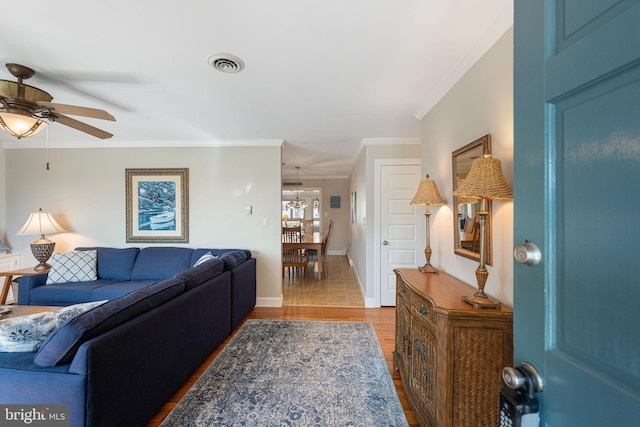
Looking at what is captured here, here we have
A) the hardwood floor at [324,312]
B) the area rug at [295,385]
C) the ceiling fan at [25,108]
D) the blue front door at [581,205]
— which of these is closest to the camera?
the blue front door at [581,205]

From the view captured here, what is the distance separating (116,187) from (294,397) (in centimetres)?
392

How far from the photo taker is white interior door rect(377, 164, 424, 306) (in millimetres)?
3723

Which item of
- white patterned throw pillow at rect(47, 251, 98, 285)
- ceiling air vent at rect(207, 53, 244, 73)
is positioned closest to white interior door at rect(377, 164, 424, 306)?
ceiling air vent at rect(207, 53, 244, 73)

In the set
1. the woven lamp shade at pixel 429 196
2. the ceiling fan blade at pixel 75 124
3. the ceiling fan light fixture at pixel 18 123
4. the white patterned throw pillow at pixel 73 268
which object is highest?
the ceiling fan blade at pixel 75 124

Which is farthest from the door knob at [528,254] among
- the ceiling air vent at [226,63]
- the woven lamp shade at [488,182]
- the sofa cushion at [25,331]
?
the sofa cushion at [25,331]

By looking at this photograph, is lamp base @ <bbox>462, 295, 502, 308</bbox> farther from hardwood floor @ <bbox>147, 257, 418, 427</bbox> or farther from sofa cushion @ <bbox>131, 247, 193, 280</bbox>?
sofa cushion @ <bbox>131, 247, 193, 280</bbox>

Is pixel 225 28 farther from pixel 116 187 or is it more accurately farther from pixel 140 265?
pixel 116 187

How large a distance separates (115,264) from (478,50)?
4.50m

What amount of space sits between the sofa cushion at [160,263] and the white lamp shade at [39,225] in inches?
48.4

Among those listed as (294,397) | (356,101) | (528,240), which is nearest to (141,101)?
(356,101)

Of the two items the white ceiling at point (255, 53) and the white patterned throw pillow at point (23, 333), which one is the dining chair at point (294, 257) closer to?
the white ceiling at point (255, 53)

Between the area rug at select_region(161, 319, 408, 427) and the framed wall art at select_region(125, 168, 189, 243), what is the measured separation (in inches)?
77.3

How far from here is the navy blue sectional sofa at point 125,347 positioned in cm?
124

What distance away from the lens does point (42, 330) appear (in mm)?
1371
